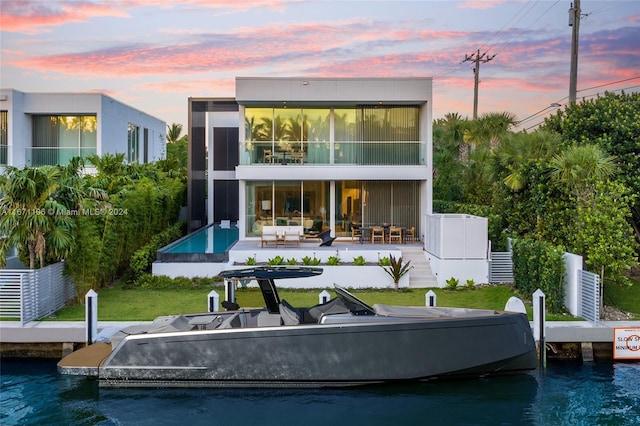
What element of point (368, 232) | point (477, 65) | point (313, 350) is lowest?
point (313, 350)

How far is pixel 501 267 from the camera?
16.8 metres

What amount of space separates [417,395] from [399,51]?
1911 cm

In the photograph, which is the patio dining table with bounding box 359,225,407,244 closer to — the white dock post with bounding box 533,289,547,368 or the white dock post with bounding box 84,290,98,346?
the white dock post with bounding box 533,289,547,368

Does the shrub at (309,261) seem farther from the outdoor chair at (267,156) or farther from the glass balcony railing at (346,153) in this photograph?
the outdoor chair at (267,156)

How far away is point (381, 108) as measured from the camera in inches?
847

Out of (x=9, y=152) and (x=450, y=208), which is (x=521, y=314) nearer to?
(x=450, y=208)

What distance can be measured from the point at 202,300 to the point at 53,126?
626 inches

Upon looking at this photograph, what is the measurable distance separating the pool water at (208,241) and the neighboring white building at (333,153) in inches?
45.2

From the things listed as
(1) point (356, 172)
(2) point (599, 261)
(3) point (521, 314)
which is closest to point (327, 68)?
(1) point (356, 172)

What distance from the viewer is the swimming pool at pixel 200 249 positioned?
17.4m

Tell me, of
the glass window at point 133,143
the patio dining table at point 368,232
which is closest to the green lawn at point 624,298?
the patio dining table at point 368,232

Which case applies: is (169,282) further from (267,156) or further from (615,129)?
(615,129)

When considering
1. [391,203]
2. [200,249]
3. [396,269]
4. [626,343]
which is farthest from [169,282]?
[626,343]

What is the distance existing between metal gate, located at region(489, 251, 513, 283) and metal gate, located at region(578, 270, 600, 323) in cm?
415
